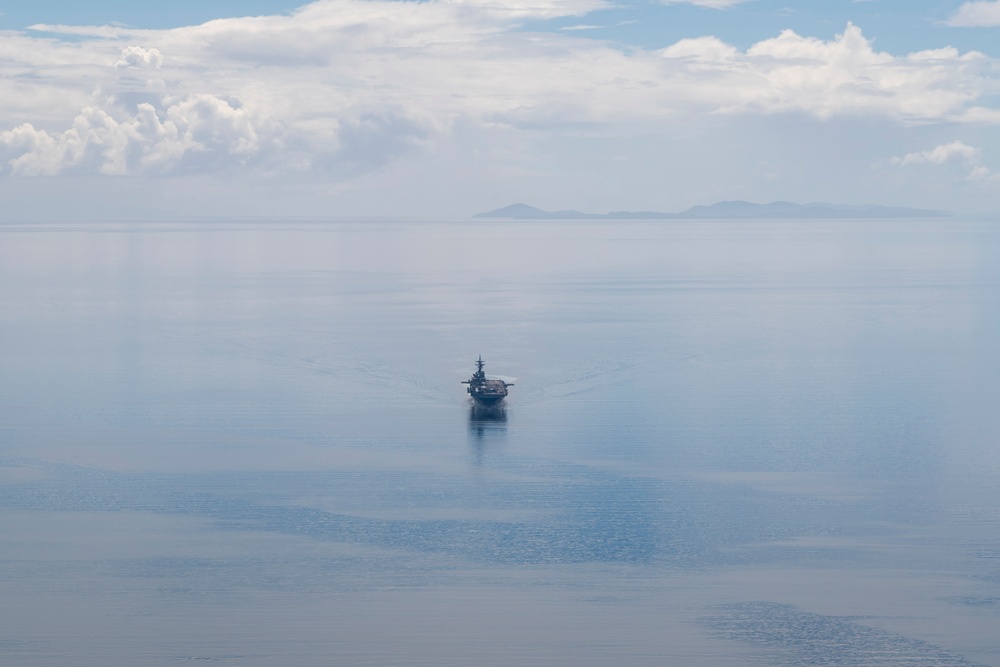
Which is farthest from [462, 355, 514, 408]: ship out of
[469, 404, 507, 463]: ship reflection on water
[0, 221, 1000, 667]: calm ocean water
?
[0, 221, 1000, 667]: calm ocean water

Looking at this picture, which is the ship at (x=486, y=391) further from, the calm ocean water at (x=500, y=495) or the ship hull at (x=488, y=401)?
the calm ocean water at (x=500, y=495)

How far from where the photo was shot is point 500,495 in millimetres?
37031

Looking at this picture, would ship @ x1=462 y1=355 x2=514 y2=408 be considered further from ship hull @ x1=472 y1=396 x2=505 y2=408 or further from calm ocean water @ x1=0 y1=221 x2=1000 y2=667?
calm ocean water @ x1=0 y1=221 x2=1000 y2=667

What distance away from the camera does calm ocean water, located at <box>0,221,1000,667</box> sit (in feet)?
88.7

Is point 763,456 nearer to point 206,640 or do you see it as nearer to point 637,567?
point 637,567

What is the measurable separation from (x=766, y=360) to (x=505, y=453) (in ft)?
85.2

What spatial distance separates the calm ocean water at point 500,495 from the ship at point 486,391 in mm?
1157

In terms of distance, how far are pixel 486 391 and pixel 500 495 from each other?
43.2ft

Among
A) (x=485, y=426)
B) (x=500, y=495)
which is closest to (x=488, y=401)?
(x=485, y=426)

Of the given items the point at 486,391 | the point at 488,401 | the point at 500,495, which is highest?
the point at 486,391

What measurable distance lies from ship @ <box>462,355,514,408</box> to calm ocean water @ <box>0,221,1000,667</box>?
116cm

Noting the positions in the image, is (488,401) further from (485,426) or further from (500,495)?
(500,495)

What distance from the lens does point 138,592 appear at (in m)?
28.9

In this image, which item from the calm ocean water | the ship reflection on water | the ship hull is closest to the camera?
the calm ocean water
